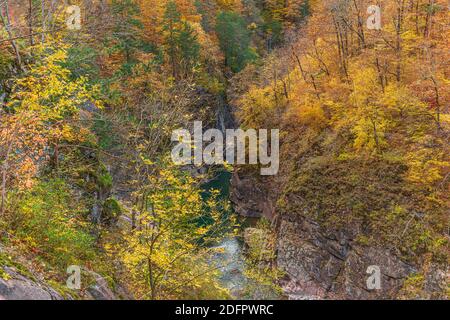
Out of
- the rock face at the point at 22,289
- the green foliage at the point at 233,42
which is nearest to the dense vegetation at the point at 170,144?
the rock face at the point at 22,289

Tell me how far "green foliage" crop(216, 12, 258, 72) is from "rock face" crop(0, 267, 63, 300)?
4765 cm

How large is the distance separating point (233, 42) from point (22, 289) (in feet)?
163

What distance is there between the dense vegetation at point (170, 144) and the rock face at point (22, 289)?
1.07 m

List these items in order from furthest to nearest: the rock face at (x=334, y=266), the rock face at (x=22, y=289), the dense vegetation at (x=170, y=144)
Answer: the rock face at (x=334, y=266)
the dense vegetation at (x=170, y=144)
the rock face at (x=22, y=289)

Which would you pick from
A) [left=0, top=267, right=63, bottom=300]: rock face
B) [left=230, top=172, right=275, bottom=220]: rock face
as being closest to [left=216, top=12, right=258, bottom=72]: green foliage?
[left=230, top=172, right=275, bottom=220]: rock face

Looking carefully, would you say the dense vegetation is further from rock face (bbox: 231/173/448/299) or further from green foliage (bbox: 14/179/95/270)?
rock face (bbox: 231/173/448/299)

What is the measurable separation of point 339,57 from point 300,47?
16.9ft

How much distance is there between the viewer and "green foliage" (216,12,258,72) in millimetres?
51156

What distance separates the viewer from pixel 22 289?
18.7 ft

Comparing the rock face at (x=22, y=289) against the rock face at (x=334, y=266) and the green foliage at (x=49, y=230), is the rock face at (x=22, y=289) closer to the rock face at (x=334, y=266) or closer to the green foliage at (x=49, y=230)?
the green foliage at (x=49, y=230)

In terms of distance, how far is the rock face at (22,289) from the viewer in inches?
215


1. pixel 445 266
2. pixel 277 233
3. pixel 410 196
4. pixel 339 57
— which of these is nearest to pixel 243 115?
pixel 339 57

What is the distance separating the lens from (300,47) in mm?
30984
